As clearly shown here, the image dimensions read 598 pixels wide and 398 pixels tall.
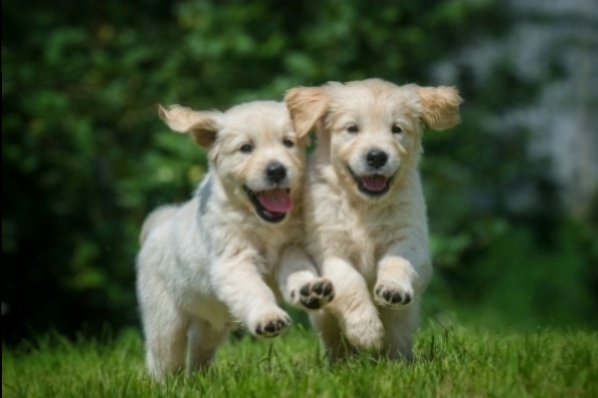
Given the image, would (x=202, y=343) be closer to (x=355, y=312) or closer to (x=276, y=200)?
(x=276, y=200)

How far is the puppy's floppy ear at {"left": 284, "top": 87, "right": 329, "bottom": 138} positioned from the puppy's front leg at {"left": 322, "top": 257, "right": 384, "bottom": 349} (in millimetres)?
731

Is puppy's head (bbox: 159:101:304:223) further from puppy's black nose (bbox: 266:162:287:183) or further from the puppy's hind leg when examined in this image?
the puppy's hind leg

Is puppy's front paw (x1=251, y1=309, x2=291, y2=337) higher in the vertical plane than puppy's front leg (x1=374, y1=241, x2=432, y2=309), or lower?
lower

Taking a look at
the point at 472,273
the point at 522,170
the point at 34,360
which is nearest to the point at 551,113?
the point at 522,170

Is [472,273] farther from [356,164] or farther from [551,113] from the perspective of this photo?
[356,164]

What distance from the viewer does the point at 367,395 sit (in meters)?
5.18

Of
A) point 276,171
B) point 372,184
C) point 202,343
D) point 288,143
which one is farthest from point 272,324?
point 202,343

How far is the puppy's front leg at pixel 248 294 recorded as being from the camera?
5660 millimetres

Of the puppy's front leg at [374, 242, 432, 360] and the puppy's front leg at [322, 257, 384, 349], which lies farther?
the puppy's front leg at [322, 257, 384, 349]

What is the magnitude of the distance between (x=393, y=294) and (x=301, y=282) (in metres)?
0.41

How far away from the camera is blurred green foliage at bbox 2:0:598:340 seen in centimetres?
1090

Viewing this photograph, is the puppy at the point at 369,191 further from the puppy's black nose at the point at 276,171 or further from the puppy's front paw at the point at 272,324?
the puppy's front paw at the point at 272,324

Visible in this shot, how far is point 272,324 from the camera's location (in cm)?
563

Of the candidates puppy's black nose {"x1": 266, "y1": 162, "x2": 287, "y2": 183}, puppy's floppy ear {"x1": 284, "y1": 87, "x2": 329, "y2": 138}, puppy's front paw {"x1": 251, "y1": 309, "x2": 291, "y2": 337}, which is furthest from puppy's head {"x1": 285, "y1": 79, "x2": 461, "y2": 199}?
puppy's front paw {"x1": 251, "y1": 309, "x2": 291, "y2": 337}
